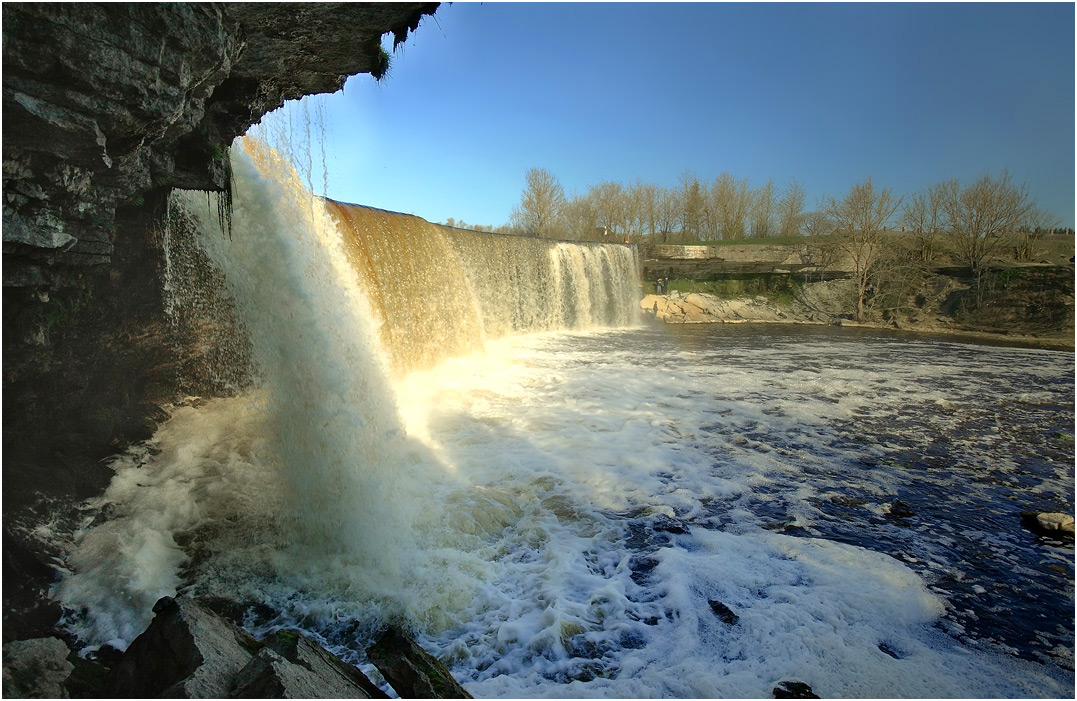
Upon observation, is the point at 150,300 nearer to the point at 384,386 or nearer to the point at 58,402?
the point at 58,402

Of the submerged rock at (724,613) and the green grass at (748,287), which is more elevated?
the green grass at (748,287)

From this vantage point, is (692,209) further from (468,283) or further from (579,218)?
(468,283)

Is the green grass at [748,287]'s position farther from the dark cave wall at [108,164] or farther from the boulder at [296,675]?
the boulder at [296,675]

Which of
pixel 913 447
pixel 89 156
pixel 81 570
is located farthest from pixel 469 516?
pixel 913 447

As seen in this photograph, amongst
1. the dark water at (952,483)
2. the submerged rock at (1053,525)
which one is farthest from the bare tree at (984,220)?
the submerged rock at (1053,525)

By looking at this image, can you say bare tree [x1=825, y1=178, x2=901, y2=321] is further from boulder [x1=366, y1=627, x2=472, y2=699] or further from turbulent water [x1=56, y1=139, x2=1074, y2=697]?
boulder [x1=366, y1=627, x2=472, y2=699]

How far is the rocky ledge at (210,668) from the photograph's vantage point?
2.07m

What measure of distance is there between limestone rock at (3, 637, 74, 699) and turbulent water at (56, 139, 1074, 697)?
404 mm

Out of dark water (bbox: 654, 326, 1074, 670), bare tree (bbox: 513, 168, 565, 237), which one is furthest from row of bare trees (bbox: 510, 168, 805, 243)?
dark water (bbox: 654, 326, 1074, 670)

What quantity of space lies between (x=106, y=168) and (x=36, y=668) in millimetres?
3098

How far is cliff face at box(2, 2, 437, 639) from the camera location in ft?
9.71

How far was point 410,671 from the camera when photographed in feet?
8.26

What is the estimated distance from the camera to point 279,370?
5.21 meters

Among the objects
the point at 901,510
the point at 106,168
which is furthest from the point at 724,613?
the point at 106,168
